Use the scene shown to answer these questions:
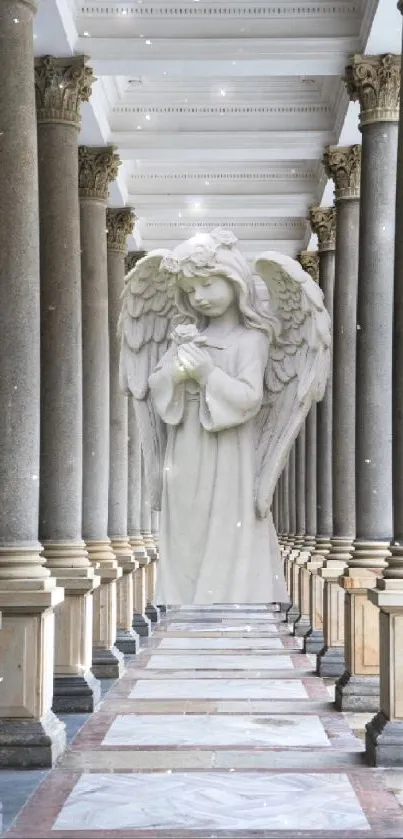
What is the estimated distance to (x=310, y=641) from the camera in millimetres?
23375

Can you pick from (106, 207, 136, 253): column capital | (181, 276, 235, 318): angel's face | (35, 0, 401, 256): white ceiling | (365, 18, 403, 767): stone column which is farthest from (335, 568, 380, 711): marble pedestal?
(106, 207, 136, 253): column capital

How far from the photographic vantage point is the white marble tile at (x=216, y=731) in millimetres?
13766

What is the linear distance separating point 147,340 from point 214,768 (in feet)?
19.9

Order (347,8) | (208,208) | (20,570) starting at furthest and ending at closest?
(208,208) < (347,8) < (20,570)

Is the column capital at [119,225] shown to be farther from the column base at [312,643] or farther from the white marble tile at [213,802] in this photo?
the white marble tile at [213,802]

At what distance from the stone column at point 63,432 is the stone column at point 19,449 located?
3618 millimetres

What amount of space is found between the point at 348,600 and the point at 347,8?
25.1 feet

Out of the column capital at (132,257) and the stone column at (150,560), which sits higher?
the column capital at (132,257)

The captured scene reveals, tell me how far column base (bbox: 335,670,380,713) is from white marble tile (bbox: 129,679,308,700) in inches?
54.1

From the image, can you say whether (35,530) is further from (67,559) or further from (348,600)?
(348,600)

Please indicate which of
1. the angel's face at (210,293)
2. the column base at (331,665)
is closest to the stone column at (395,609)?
the angel's face at (210,293)

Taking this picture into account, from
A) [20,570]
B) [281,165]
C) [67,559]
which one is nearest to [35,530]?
[20,570]

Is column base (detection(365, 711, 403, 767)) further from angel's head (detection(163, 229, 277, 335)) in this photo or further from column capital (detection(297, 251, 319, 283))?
Answer: column capital (detection(297, 251, 319, 283))

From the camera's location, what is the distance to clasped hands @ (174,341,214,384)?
6.41 m
